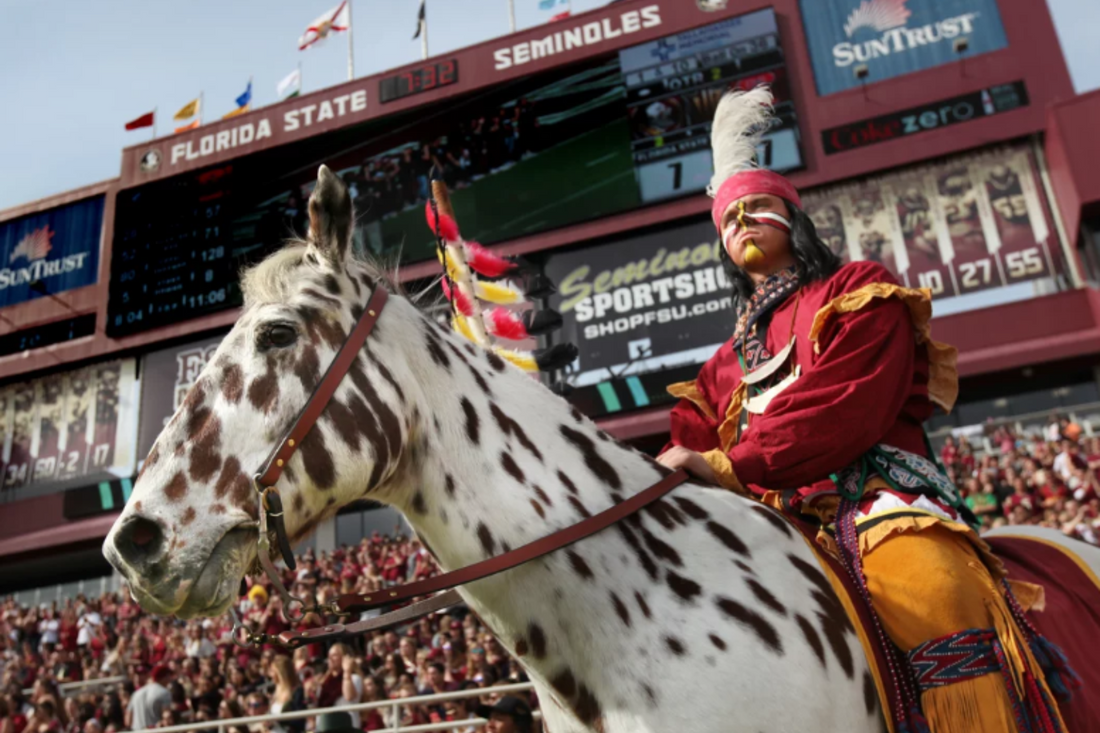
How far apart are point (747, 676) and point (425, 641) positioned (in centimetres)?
1106

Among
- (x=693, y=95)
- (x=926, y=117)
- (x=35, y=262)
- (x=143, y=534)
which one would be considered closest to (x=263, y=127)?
(x=35, y=262)

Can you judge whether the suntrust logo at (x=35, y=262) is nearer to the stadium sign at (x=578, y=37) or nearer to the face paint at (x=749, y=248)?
the stadium sign at (x=578, y=37)

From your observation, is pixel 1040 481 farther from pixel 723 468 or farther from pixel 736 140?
pixel 723 468

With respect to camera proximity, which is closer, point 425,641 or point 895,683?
point 895,683

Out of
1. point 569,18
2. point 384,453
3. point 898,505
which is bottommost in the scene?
point 898,505

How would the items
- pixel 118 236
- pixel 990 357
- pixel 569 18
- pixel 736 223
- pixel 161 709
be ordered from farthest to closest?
pixel 118 236 → pixel 569 18 → pixel 990 357 → pixel 161 709 → pixel 736 223

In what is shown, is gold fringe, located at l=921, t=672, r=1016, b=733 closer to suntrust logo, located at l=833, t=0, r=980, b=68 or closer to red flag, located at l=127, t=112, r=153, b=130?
suntrust logo, located at l=833, t=0, r=980, b=68

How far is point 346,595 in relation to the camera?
2271 mm

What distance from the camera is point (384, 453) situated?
2.32 m

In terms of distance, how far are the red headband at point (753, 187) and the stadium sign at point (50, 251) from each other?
96.2 feet

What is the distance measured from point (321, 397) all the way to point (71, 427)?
93.4 ft

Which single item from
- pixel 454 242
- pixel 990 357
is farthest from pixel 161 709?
pixel 990 357

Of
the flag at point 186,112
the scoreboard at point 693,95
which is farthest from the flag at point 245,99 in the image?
the scoreboard at point 693,95

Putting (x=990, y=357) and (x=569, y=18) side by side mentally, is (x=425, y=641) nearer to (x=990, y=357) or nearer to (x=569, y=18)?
(x=990, y=357)
